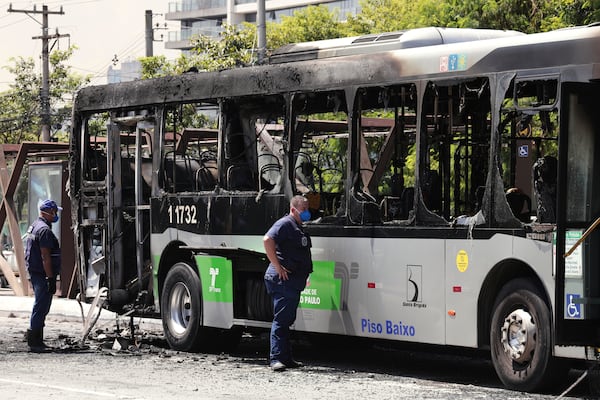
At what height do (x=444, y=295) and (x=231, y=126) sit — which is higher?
(x=231, y=126)

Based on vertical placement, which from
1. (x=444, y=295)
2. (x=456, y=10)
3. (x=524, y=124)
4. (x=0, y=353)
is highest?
(x=456, y=10)

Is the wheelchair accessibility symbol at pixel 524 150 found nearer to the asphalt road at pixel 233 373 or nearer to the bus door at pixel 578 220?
the bus door at pixel 578 220

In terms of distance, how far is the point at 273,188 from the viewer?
14711 mm

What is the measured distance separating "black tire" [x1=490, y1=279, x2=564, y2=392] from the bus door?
486 millimetres

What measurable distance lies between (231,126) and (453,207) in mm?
3658

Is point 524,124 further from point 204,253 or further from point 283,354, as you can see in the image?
point 204,253

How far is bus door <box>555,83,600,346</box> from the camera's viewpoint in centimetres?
1082

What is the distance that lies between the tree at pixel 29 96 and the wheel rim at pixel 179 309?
4568 centimetres

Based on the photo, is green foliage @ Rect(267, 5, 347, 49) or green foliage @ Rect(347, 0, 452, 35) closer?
green foliage @ Rect(347, 0, 452, 35)

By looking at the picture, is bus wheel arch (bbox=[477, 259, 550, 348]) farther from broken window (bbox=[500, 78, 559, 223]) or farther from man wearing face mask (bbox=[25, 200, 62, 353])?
man wearing face mask (bbox=[25, 200, 62, 353])

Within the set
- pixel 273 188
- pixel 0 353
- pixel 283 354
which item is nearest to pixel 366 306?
pixel 283 354

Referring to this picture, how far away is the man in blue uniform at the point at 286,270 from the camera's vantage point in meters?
13.5

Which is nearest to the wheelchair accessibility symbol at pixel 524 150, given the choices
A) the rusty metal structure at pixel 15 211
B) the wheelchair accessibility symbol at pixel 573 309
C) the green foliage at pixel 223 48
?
the wheelchair accessibility symbol at pixel 573 309

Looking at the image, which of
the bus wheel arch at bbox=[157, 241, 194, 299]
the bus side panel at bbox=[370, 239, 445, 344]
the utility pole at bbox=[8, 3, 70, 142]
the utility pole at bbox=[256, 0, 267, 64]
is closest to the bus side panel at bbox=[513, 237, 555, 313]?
the bus side panel at bbox=[370, 239, 445, 344]
